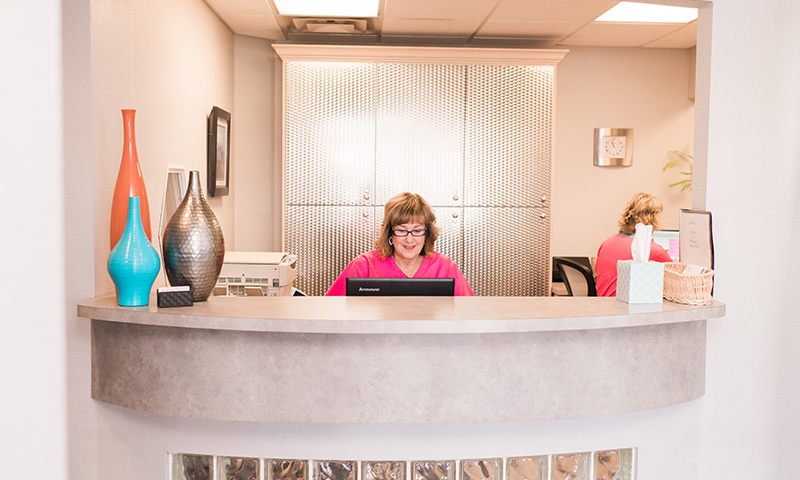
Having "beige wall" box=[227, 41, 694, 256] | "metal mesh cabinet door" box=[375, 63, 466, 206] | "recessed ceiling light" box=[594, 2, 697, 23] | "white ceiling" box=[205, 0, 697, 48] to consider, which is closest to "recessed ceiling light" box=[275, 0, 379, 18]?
"white ceiling" box=[205, 0, 697, 48]

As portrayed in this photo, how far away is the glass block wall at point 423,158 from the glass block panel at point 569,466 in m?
3.30

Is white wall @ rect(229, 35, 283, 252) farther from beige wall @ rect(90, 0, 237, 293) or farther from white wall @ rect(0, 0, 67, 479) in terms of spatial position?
white wall @ rect(0, 0, 67, 479)

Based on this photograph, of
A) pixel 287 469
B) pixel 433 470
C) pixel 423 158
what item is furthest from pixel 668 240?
pixel 287 469

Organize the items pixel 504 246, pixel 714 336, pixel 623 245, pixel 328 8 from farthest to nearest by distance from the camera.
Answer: pixel 504 246, pixel 328 8, pixel 623 245, pixel 714 336

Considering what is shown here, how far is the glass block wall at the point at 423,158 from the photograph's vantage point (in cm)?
580

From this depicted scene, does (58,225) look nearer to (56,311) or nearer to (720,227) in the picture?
(56,311)

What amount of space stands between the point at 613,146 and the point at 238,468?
4.85 metres

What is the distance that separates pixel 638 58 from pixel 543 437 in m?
4.75

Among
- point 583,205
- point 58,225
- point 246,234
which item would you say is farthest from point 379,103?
point 58,225

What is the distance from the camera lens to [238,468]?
2572 mm

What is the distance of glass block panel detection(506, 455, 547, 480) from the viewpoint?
262 cm

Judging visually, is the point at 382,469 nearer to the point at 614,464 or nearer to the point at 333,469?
the point at 333,469

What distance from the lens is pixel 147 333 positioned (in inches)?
95.8

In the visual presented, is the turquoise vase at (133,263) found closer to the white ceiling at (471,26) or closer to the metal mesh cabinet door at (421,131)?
the white ceiling at (471,26)
